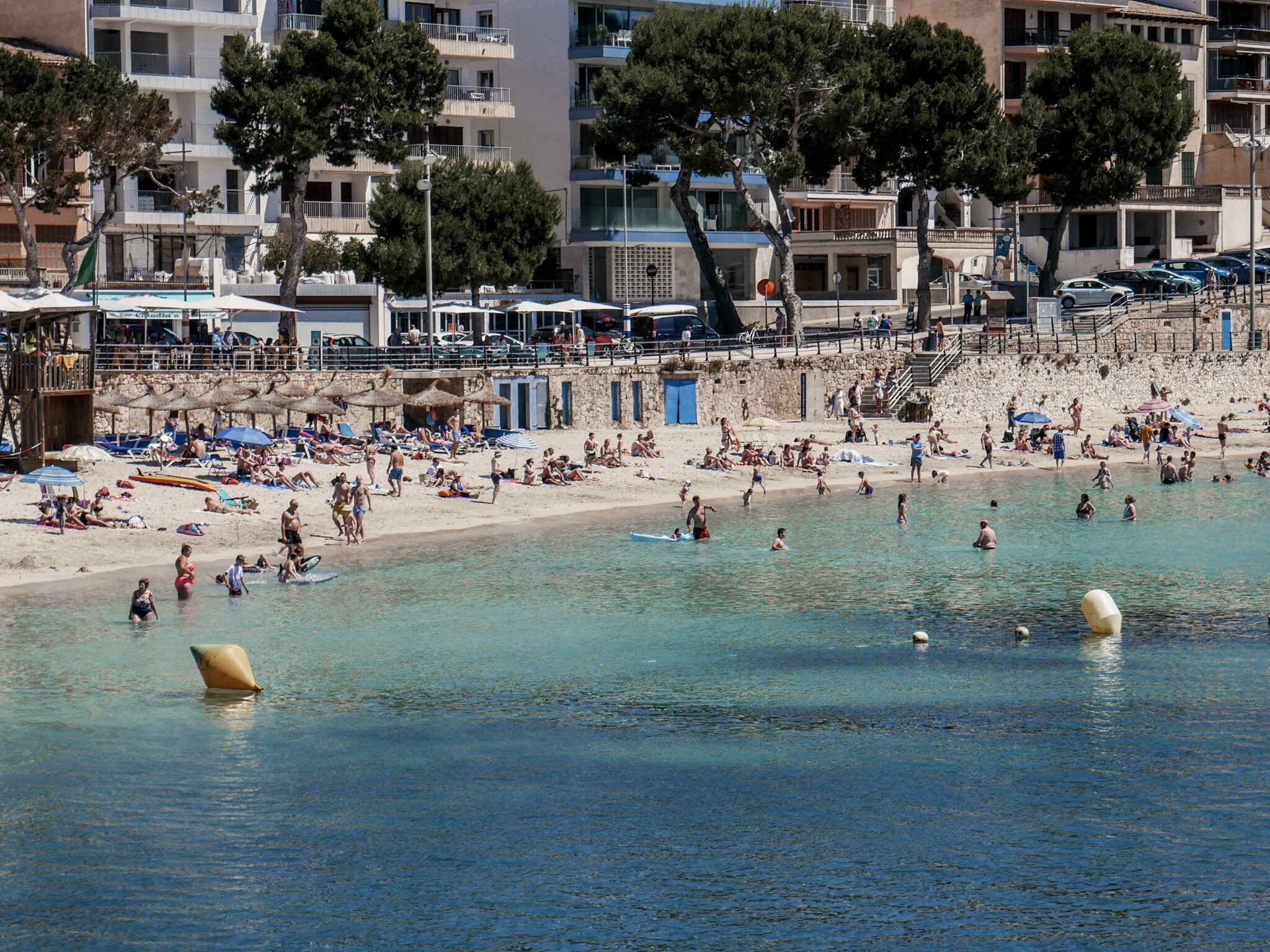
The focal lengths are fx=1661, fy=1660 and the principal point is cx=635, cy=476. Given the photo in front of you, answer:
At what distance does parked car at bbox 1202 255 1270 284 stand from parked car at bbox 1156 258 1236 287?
0.26 metres

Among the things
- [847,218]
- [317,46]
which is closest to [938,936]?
[317,46]

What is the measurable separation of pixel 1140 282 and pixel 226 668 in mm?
56581

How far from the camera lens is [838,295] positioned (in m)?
71.3

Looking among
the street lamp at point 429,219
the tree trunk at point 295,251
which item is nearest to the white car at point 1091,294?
the street lamp at point 429,219

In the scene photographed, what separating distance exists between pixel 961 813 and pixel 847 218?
63372 mm

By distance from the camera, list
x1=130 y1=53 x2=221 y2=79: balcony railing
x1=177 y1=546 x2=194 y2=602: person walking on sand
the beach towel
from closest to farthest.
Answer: x1=177 y1=546 x2=194 y2=602: person walking on sand < the beach towel < x1=130 y1=53 x2=221 y2=79: balcony railing

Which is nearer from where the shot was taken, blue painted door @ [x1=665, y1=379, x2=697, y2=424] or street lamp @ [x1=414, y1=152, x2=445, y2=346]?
street lamp @ [x1=414, y1=152, x2=445, y2=346]

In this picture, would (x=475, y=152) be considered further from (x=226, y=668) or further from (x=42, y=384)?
(x=226, y=668)

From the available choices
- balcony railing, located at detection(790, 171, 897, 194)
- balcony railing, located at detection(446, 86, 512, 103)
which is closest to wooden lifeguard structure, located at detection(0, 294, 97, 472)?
balcony railing, located at detection(446, 86, 512, 103)

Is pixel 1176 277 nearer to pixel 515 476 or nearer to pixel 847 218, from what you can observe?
pixel 847 218

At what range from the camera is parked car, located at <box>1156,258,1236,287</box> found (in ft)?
242

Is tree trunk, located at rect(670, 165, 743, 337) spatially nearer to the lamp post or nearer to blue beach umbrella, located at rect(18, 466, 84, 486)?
the lamp post

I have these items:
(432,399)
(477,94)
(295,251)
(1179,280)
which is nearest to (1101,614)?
(432,399)

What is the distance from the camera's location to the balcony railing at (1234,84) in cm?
8988
